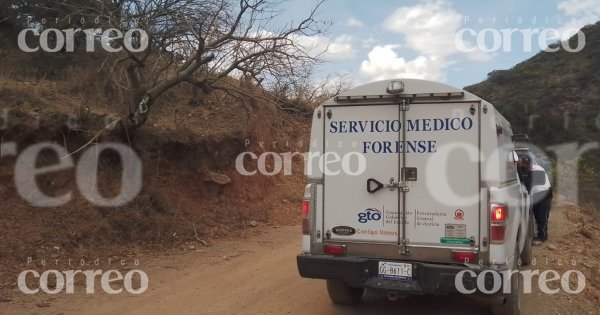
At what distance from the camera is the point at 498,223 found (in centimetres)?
497

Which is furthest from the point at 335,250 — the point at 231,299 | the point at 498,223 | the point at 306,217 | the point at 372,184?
the point at 231,299

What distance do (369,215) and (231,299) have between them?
227cm

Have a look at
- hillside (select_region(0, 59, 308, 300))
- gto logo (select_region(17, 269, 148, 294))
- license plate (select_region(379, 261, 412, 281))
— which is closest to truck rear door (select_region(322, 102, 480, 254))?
license plate (select_region(379, 261, 412, 281))

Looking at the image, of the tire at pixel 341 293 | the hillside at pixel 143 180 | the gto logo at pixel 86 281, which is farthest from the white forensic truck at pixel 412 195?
the hillside at pixel 143 180

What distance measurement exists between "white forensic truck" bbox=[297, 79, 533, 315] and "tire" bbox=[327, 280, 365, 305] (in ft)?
2.50

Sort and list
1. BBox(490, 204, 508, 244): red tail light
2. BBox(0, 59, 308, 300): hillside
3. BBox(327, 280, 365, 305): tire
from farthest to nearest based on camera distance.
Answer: BBox(0, 59, 308, 300): hillside
BBox(327, 280, 365, 305): tire
BBox(490, 204, 508, 244): red tail light

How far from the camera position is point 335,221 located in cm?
562

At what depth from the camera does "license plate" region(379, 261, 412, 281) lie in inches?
204

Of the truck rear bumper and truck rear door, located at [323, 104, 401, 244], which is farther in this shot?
truck rear door, located at [323, 104, 401, 244]

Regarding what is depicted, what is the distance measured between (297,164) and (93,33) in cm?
747

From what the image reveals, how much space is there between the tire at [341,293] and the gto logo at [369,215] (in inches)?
40.9

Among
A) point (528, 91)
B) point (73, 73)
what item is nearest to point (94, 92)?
point (73, 73)

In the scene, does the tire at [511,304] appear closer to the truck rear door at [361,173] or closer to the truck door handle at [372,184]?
the truck rear door at [361,173]

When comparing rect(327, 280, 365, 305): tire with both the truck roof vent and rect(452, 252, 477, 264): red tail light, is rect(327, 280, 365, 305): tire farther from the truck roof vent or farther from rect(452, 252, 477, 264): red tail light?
the truck roof vent
